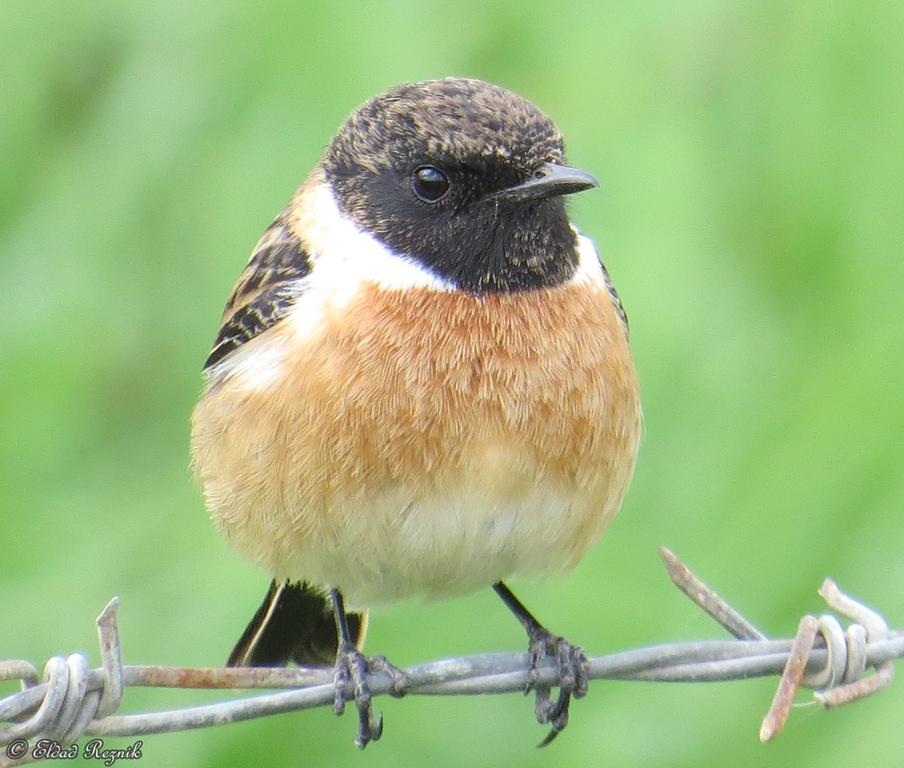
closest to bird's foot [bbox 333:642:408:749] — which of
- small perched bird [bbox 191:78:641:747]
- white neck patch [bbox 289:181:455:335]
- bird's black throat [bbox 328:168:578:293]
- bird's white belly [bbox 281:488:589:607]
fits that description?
small perched bird [bbox 191:78:641:747]

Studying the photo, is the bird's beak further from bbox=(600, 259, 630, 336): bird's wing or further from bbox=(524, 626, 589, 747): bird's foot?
bbox=(524, 626, 589, 747): bird's foot

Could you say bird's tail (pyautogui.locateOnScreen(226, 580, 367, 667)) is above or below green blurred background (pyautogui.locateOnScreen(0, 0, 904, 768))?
below

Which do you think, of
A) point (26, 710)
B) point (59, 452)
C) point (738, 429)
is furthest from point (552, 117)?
point (26, 710)

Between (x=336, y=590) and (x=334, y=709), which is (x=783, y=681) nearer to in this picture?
(x=334, y=709)

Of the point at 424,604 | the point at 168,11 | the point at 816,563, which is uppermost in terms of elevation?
the point at 168,11

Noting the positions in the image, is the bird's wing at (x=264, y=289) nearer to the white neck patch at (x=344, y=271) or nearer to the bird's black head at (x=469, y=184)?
the white neck patch at (x=344, y=271)

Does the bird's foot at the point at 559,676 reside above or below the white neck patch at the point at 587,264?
below

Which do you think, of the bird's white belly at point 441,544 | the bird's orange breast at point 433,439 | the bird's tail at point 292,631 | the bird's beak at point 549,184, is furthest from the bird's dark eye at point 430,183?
the bird's tail at point 292,631
